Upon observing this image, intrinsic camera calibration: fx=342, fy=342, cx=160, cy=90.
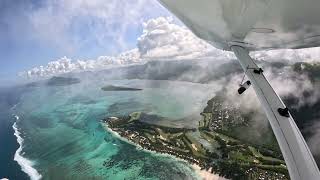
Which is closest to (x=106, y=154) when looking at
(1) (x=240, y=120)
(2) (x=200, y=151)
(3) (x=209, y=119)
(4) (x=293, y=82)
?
(2) (x=200, y=151)

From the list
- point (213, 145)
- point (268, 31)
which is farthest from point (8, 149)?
point (268, 31)

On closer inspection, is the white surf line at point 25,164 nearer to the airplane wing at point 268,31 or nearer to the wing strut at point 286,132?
the airplane wing at point 268,31

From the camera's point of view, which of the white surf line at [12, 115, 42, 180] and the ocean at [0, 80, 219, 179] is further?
the white surf line at [12, 115, 42, 180]

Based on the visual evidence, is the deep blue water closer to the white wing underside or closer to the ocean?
the ocean

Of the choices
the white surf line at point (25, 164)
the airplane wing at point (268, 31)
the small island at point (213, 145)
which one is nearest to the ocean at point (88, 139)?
the white surf line at point (25, 164)

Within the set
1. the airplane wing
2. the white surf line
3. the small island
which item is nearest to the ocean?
the white surf line

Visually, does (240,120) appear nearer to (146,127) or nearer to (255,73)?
(146,127)
